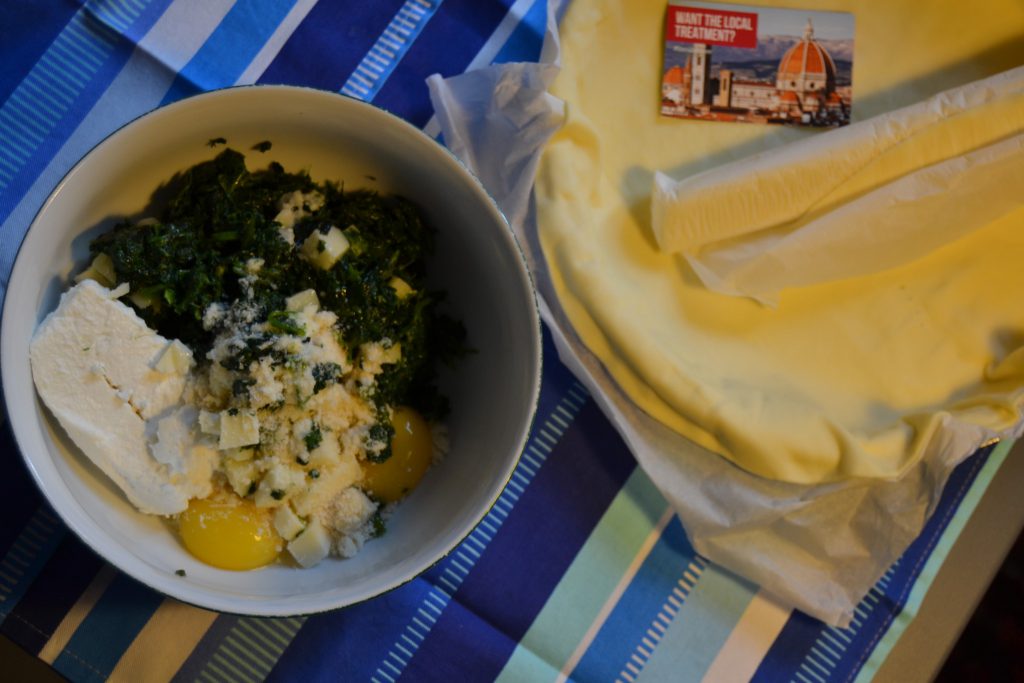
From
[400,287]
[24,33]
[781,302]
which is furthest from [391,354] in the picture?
[24,33]

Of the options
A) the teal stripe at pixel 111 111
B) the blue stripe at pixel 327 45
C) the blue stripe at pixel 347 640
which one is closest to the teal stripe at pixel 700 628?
the blue stripe at pixel 347 640

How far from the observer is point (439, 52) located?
4.37 feet

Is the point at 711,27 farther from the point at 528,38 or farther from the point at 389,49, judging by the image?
the point at 389,49

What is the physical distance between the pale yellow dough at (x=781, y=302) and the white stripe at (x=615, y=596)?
0.48 ft

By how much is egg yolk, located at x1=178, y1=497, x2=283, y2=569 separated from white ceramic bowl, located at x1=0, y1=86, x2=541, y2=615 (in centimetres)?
2

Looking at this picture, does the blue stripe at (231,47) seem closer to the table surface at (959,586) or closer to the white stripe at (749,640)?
the white stripe at (749,640)

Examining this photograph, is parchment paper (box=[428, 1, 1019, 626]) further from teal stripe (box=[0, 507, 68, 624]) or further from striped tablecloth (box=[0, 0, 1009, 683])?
teal stripe (box=[0, 507, 68, 624])

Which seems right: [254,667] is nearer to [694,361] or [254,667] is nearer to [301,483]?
[301,483]

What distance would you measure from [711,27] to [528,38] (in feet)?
0.94

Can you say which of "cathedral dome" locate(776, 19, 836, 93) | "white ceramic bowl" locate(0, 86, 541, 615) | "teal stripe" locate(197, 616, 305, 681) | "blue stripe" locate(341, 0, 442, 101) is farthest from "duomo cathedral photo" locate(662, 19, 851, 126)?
"teal stripe" locate(197, 616, 305, 681)

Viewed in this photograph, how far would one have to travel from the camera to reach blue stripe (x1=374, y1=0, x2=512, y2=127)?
4.33 ft

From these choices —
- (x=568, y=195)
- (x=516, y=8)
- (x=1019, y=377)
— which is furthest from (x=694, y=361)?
(x=516, y=8)

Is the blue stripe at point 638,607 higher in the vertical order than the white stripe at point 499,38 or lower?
lower

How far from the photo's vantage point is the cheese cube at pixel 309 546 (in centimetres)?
103
